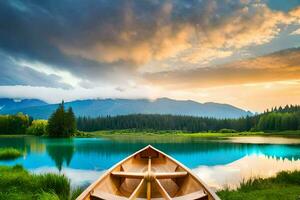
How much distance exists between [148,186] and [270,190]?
7.68 m

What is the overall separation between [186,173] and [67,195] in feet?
18.6

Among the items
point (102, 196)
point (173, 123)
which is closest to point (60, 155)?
point (102, 196)

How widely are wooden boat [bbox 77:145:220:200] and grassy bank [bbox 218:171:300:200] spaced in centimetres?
283

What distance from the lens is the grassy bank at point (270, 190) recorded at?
1178 cm

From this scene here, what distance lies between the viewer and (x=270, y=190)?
13008mm

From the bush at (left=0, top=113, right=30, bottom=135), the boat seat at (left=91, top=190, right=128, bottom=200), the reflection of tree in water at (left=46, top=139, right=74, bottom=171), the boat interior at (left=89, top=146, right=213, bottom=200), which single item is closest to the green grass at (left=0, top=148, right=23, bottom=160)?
the reflection of tree in water at (left=46, top=139, right=74, bottom=171)

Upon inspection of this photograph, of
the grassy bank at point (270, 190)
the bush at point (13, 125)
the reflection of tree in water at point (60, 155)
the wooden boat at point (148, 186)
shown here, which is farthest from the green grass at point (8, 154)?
the bush at point (13, 125)

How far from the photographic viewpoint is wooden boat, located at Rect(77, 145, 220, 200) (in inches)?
281

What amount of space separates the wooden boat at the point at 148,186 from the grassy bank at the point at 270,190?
9.29ft

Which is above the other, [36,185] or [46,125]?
[46,125]

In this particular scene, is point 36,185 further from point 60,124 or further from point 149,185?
point 60,124

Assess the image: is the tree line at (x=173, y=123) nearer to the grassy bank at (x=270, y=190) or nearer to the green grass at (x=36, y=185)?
the grassy bank at (x=270, y=190)

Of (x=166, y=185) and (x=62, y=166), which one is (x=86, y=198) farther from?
(x=62, y=166)

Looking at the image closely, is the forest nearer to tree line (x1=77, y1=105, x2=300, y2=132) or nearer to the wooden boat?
tree line (x1=77, y1=105, x2=300, y2=132)
